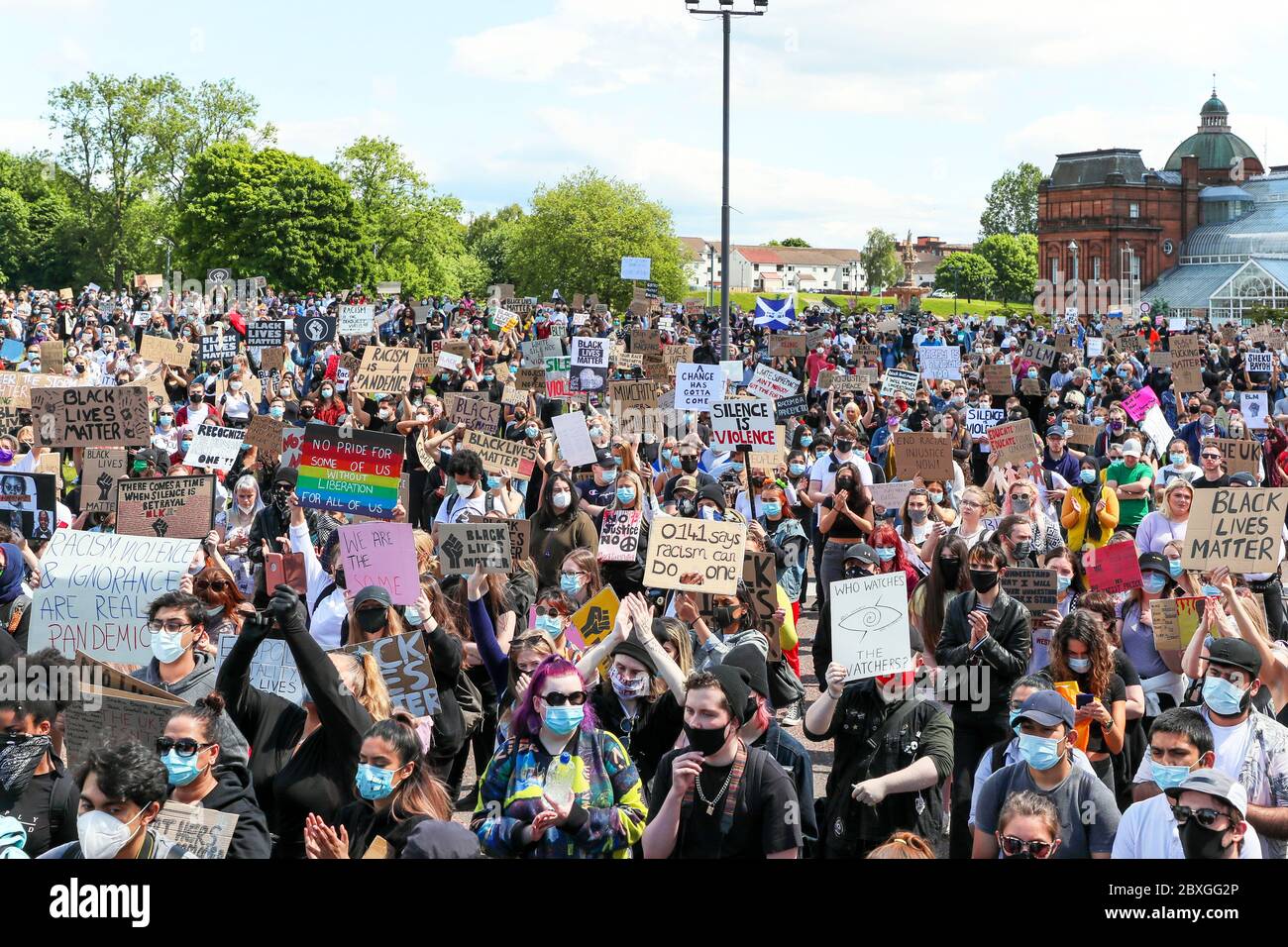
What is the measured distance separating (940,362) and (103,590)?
55.1 feet

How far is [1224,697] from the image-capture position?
5930 mm

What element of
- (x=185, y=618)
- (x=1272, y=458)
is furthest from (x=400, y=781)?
(x=1272, y=458)

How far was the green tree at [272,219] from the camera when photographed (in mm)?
74875

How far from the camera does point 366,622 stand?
6.89 m

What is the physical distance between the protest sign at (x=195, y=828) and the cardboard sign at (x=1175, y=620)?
15.3ft

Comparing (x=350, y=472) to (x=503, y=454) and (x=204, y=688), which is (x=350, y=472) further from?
(x=204, y=688)

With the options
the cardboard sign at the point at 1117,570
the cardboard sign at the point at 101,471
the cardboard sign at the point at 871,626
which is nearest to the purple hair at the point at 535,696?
the cardboard sign at the point at 871,626

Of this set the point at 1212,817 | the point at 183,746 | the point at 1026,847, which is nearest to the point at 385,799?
the point at 183,746

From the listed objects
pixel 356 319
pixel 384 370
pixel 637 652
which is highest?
pixel 356 319

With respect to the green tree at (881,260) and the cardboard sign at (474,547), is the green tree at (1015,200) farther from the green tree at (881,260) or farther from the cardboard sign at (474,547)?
the cardboard sign at (474,547)

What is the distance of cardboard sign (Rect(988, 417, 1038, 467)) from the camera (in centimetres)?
1338

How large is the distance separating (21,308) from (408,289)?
44.2 metres

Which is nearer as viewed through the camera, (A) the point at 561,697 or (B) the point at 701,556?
(A) the point at 561,697
